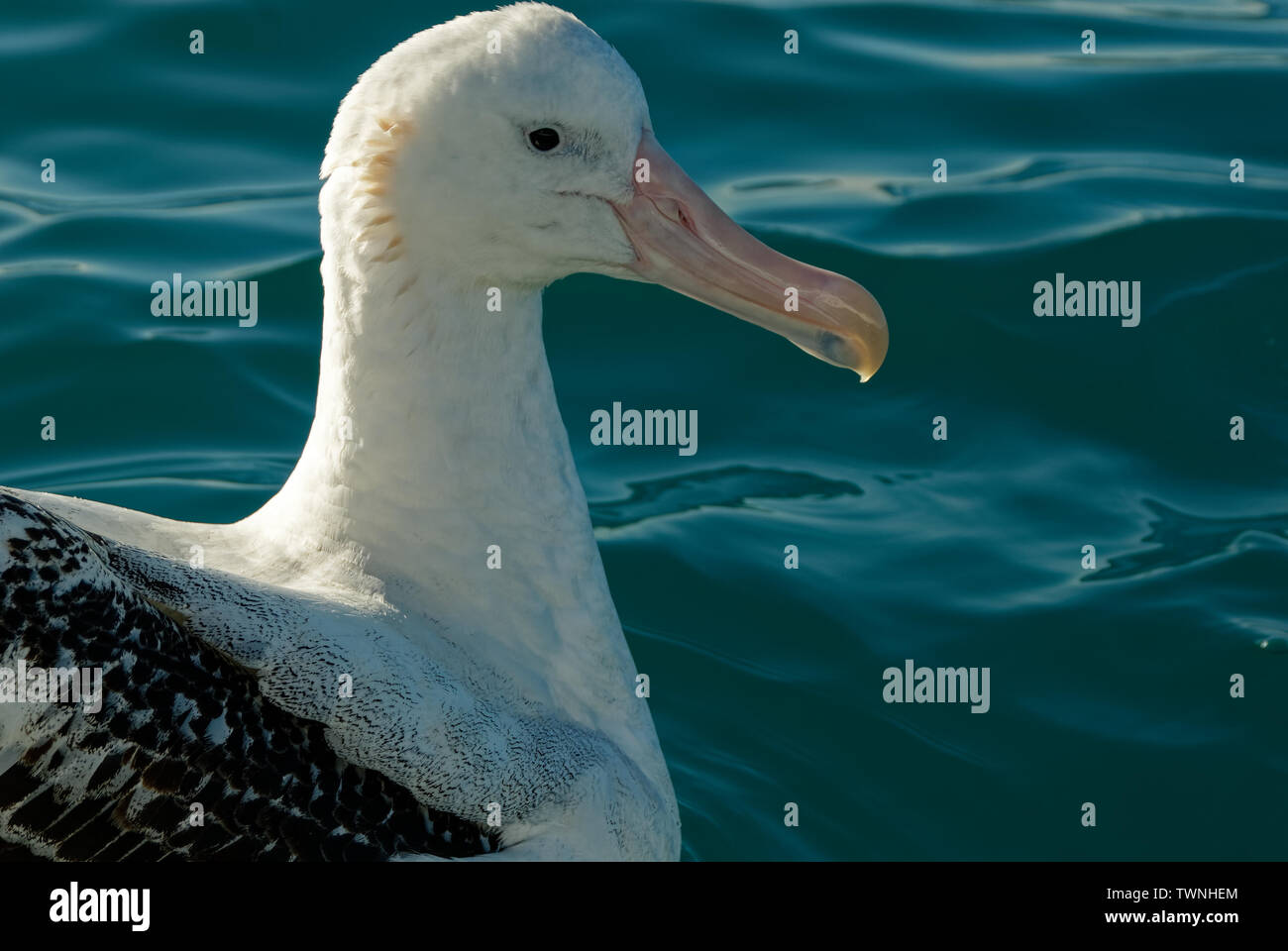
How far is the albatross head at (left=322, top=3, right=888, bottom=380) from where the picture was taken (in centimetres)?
357

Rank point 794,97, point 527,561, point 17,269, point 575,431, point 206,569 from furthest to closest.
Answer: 1. point 794,97
2. point 17,269
3. point 575,431
4. point 527,561
5. point 206,569

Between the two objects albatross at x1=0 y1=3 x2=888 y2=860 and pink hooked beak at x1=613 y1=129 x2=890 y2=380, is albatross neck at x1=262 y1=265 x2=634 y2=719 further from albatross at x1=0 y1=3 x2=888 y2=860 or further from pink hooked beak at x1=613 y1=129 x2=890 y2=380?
pink hooked beak at x1=613 y1=129 x2=890 y2=380

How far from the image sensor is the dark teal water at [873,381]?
5258mm

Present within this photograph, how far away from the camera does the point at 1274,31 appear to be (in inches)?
348

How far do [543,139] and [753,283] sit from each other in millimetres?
612

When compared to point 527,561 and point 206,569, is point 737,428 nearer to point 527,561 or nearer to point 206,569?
point 527,561

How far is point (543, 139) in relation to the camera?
3666 millimetres

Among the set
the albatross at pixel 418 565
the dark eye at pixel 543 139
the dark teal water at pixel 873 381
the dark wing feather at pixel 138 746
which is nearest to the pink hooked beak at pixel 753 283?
the albatross at pixel 418 565

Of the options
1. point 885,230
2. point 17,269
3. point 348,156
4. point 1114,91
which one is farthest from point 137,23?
point 348,156

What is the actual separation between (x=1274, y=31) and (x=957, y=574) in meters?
4.47

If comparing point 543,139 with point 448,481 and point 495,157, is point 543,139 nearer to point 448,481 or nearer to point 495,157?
point 495,157

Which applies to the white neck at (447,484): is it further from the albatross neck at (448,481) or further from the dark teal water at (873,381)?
the dark teal water at (873,381)

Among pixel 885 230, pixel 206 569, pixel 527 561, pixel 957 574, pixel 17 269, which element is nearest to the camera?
pixel 206 569

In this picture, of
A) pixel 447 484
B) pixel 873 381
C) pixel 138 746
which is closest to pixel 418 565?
pixel 447 484
